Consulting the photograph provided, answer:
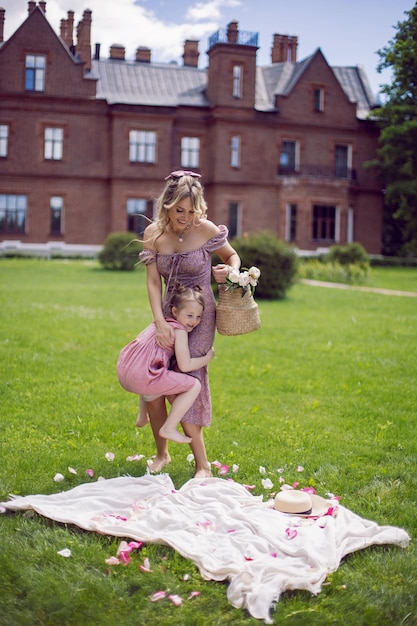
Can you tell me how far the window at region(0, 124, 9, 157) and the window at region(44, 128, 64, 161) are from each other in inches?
65.4

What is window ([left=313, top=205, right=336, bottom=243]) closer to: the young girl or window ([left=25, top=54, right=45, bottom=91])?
window ([left=25, top=54, right=45, bottom=91])

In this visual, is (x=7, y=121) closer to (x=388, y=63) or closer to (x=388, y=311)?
(x=388, y=63)

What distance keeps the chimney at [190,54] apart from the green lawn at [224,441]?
26745mm

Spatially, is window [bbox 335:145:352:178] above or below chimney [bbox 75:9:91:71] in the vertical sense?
below

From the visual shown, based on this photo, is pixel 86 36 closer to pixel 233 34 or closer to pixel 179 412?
pixel 233 34

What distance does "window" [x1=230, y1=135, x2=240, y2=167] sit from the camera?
1375 inches

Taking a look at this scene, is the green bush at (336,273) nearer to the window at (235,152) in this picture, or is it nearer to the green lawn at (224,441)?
the green lawn at (224,441)

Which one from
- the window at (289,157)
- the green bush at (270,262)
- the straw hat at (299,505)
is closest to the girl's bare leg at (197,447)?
the straw hat at (299,505)

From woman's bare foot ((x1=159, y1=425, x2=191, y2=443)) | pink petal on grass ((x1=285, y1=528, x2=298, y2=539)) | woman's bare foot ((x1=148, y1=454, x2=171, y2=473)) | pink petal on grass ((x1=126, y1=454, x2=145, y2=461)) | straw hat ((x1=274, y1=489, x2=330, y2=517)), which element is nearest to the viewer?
pink petal on grass ((x1=285, y1=528, x2=298, y2=539))

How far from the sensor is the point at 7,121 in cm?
3328

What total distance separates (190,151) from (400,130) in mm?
9594

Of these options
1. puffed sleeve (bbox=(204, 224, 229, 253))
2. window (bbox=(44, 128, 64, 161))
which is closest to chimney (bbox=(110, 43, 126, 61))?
window (bbox=(44, 128, 64, 161))

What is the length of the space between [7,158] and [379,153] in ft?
55.4

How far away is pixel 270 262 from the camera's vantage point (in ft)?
58.2
